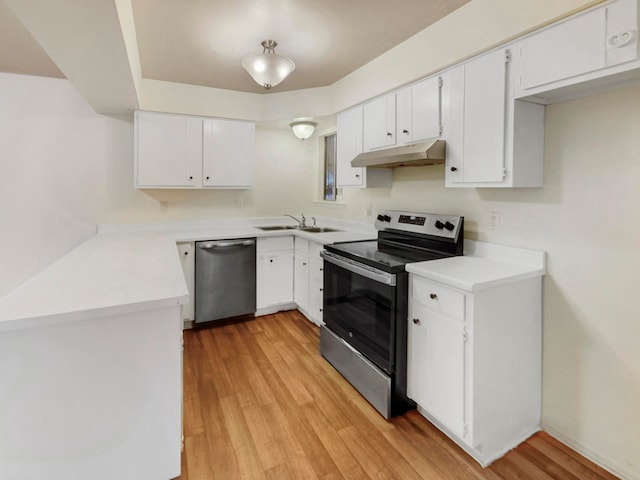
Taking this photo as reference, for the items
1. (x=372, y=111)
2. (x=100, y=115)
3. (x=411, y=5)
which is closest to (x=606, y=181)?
(x=411, y=5)

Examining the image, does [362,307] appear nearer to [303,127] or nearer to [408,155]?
[408,155]

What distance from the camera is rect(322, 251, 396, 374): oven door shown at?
205cm

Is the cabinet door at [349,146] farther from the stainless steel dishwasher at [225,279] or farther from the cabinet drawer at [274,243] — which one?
the stainless steel dishwasher at [225,279]

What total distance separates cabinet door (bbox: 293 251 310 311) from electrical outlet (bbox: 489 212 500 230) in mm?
1827

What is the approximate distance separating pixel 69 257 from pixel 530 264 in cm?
284

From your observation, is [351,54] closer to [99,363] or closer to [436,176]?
[436,176]

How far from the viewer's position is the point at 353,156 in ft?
10.3

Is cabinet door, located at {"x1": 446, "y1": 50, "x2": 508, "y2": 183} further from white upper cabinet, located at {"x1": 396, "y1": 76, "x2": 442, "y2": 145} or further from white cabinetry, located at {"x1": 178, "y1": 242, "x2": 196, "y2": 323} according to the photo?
white cabinetry, located at {"x1": 178, "y1": 242, "x2": 196, "y2": 323}

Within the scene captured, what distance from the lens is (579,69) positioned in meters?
1.52

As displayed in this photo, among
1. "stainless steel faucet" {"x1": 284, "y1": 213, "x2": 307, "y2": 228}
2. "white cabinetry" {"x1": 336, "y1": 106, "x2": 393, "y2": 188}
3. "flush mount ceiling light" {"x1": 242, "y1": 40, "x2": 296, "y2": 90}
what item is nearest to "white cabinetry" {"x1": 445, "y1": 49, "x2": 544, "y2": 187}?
"white cabinetry" {"x1": 336, "y1": 106, "x2": 393, "y2": 188}

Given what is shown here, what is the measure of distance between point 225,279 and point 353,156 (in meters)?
1.75

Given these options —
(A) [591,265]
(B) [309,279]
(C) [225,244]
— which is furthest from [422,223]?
(C) [225,244]

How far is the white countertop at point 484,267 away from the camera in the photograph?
1729mm

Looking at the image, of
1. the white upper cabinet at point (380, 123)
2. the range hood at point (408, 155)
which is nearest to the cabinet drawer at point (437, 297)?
the range hood at point (408, 155)
